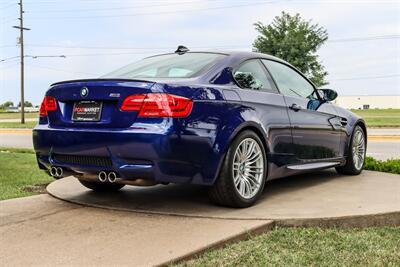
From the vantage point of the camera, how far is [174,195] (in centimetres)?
503

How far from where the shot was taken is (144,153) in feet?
12.5

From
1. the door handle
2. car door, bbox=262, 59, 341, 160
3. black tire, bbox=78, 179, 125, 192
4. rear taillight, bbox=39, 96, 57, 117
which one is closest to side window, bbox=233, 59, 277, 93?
car door, bbox=262, 59, 341, 160

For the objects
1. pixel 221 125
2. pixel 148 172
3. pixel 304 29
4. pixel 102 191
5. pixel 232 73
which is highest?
pixel 304 29

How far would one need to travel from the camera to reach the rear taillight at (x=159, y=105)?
12.6ft

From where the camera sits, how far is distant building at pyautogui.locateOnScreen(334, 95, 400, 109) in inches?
4983

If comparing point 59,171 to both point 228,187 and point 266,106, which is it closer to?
point 228,187

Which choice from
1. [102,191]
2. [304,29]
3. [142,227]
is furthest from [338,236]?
[304,29]

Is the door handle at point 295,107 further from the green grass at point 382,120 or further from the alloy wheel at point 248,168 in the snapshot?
the green grass at point 382,120

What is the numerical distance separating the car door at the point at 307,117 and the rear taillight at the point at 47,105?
213 cm

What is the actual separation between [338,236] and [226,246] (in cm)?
88

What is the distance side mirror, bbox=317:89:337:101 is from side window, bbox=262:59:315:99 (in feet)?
0.65

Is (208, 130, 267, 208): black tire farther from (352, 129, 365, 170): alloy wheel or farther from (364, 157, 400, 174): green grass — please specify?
(364, 157, 400, 174): green grass

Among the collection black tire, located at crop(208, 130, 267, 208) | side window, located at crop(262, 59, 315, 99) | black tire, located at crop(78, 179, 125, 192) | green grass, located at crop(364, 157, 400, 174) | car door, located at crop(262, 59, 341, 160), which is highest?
side window, located at crop(262, 59, 315, 99)

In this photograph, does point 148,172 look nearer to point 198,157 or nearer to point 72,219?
point 198,157
